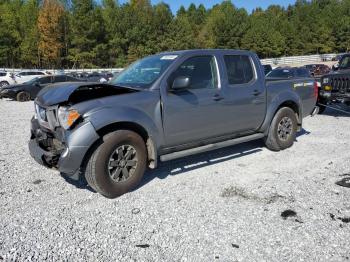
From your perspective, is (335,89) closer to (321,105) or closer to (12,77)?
(321,105)

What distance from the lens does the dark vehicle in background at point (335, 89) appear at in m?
10.6

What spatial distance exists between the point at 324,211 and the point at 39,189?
372cm

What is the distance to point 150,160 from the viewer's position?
4.94 meters

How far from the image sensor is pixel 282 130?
22.4 feet

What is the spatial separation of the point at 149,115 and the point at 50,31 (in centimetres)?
5819

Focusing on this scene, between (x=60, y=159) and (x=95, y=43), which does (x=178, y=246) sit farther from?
(x=95, y=43)

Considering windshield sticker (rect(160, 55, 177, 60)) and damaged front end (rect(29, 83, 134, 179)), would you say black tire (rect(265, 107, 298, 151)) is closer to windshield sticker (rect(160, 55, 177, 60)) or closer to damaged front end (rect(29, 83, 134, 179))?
windshield sticker (rect(160, 55, 177, 60))

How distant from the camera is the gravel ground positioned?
11.1 ft

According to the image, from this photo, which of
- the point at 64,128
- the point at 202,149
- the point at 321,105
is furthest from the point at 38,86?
the point at 64,128

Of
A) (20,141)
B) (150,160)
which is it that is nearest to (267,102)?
(150,160)

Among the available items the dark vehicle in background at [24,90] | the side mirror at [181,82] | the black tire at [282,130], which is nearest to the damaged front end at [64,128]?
the side mirror at [181,82]

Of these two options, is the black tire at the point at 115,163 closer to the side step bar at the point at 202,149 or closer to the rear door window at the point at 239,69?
the side step bar at the point at 202,149

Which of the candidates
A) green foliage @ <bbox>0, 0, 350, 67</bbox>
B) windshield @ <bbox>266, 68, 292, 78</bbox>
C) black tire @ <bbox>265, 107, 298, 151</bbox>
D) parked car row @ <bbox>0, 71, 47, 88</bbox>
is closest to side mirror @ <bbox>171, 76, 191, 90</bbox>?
black tire @ <bbox>265, 107, 298, 151</bbox>

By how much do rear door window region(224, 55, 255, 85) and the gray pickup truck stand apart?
17 mm
